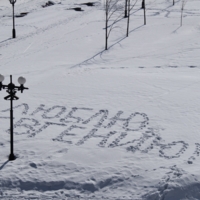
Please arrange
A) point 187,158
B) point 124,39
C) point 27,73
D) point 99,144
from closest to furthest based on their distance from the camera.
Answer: point 187,158
point 99,144
point 27,73
point 124,39

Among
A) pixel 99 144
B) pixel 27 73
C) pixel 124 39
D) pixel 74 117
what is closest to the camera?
pixel 99 144

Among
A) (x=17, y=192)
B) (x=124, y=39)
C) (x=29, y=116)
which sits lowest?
(x=17, y=192)

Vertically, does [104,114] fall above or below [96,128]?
above

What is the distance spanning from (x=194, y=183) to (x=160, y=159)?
193 cm

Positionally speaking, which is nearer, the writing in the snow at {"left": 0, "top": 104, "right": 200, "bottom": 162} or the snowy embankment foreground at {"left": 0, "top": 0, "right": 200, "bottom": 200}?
the snowy embankment foreground at {"left": 0, "top": 0, "right": 200, "bottom": 200}

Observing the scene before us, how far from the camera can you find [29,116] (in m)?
19.0

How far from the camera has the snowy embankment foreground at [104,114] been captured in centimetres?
1342

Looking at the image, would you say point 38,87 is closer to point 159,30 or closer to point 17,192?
point 17,192

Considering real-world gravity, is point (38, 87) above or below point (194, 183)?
above

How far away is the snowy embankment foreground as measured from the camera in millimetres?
13422

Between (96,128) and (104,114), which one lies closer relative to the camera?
(96,128)

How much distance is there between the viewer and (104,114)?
19.2m

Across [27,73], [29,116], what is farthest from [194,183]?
[27,73]

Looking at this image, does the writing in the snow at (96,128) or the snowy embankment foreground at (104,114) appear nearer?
the snowy embankment foreground at (104,114)
